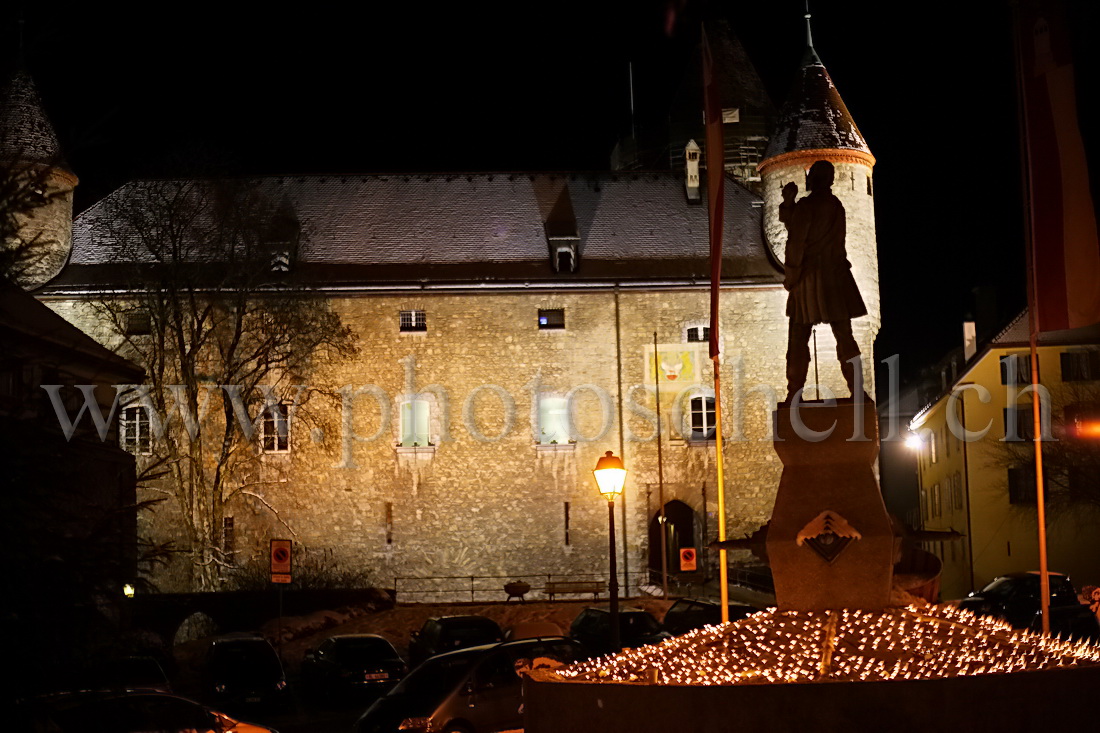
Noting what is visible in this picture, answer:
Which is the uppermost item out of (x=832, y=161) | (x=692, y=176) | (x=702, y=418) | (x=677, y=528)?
(x=692, y=176)

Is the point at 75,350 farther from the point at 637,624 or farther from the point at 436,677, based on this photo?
the point at 637,624

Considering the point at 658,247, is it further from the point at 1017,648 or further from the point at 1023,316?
the point at 1017,648

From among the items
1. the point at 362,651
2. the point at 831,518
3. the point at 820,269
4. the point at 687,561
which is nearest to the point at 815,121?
the point at 687,561

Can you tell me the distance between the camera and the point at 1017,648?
1020 cm

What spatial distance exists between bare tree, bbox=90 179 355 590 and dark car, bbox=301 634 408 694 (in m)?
11.9

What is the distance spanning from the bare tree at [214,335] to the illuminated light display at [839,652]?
24.2 m

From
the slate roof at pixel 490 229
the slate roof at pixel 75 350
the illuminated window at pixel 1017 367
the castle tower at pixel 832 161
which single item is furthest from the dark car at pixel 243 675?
the illuminated window at pixel 1017 367

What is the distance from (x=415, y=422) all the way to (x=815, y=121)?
45.9 feet

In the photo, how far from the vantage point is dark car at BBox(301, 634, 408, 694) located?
21531 mm

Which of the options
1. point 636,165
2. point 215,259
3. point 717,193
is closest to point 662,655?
point 717,193

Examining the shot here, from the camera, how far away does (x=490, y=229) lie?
40.7 metres

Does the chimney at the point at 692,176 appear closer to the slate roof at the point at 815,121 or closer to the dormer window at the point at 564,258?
the slate roof at the point at 815,121

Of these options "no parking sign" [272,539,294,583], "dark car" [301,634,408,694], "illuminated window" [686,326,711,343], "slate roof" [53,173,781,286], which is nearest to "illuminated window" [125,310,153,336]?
"slate roof" [53,173,781,286]

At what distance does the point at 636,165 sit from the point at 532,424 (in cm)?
2103
